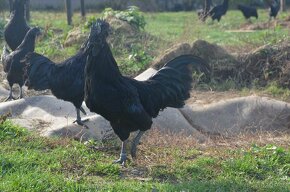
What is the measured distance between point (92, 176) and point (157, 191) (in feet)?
3.00

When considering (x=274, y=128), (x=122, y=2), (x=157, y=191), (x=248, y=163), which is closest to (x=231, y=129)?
(x=274, y=128)

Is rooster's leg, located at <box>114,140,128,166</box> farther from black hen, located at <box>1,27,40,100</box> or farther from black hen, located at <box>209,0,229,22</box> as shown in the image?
black hen, located at <box>209,0,229,22</box>

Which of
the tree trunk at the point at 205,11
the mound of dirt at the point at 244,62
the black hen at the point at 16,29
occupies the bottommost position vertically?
the mound of dirt at the point at 244,62

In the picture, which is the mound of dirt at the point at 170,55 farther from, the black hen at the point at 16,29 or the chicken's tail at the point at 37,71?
the chicken's tail at the point at 37,71

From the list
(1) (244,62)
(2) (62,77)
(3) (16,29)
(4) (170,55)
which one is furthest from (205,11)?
(2) (62,77)

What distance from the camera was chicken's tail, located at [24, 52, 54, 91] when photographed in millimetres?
8359

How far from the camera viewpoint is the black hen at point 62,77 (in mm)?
7984

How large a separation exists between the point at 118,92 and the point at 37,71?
2485 mm

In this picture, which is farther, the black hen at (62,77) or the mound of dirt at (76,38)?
the mound of dirt at (76,38)

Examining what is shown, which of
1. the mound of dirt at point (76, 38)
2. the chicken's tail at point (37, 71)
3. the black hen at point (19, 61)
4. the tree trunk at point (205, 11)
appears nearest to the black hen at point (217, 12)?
the tree trunk at point (205, 11)

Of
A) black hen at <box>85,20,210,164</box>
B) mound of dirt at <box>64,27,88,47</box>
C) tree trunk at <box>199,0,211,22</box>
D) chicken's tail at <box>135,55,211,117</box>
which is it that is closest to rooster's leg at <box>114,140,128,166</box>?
black hen at <box>85,20,210,164</box>

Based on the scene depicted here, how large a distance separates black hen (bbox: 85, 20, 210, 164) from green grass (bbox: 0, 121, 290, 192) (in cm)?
47

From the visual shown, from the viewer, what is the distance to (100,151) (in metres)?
7.18

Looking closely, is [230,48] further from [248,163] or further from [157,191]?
[157,191]
